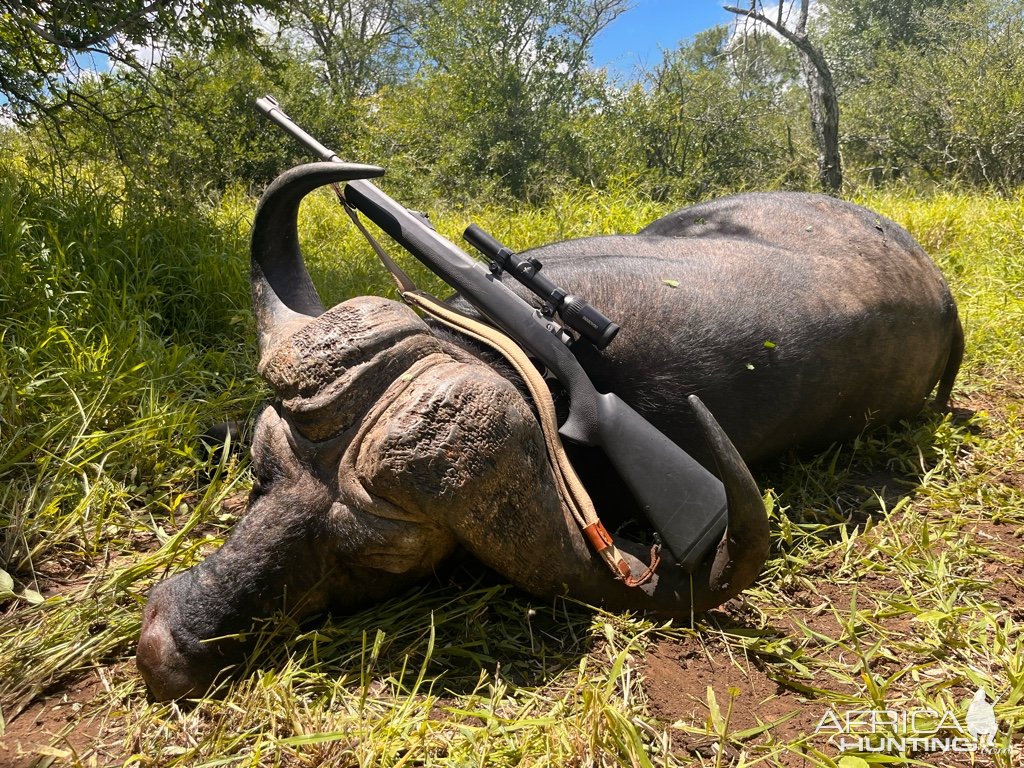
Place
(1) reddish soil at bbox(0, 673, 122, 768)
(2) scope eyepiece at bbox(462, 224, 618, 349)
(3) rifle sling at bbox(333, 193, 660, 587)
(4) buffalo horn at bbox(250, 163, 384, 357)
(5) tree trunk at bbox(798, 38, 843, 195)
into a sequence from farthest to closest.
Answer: (5) tree trunk at bbox(798, 38, 843, 195) < (2) scope eyepiece at bbox(462, 224, 618, 349) < (4) buffalo horn at bbox(250, 163, 384, 357) < (3) rifle sling at bbox(333, 193, 660, 587) < (1) reddish soil at bbox(0, 673, 122, 768)

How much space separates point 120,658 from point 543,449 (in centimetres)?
132

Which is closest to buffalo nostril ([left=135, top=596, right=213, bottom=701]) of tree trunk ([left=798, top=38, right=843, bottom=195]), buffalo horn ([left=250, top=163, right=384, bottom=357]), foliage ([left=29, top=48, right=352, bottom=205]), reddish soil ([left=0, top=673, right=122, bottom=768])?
reddish soil ([left=0, top=673, right=122, bottom=768])

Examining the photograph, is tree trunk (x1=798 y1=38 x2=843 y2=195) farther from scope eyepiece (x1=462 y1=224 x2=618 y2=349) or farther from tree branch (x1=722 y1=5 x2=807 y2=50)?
scope eyepiece (x1=462 y1=224 x2=618 y2=349)

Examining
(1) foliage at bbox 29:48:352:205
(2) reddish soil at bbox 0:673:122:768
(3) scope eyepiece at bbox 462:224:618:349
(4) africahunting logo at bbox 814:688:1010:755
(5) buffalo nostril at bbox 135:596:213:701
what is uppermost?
(1) foliage at bbox 29:48:352:205

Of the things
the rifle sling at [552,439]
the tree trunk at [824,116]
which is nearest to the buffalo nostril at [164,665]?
the rifle sling at [552,439]

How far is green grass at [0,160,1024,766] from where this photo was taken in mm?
1743

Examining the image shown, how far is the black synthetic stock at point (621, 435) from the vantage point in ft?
6.37

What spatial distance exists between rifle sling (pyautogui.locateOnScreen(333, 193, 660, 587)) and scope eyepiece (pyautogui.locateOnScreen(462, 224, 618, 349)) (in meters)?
0.19

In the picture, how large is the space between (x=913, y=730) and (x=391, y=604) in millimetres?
1388

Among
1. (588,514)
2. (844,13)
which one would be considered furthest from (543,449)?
(844,13)

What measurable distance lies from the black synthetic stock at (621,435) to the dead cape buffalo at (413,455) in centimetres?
9

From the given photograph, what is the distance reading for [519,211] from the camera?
312 inches

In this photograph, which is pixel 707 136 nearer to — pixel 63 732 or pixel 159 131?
pixel 159 131

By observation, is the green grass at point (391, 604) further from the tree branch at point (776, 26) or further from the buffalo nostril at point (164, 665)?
the tree branch at point (776, 26)
